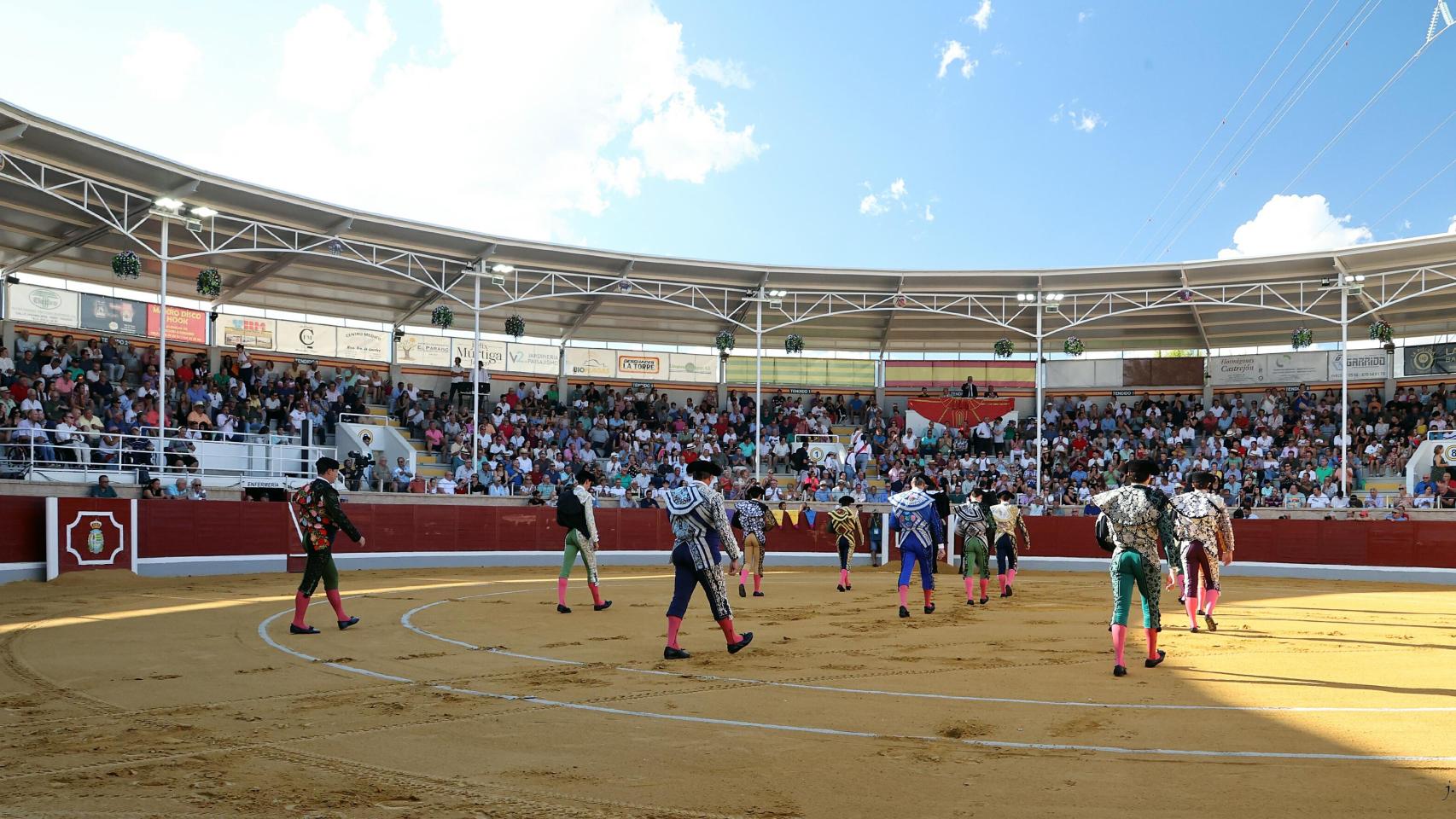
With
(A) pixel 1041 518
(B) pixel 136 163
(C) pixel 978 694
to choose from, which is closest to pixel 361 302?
(B) pixel 136 163

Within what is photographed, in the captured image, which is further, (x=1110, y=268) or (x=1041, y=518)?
(x=1110, y=268)

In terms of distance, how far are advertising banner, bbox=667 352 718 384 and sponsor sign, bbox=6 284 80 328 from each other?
17188mm

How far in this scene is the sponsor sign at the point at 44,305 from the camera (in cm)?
2647

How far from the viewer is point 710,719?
6754 millimetres

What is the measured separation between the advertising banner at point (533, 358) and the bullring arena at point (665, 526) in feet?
0.30

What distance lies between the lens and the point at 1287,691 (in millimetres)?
7871

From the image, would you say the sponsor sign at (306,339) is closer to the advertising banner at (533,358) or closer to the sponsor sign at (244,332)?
the sponsor sign at (244,332)

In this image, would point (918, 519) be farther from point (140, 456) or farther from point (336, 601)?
point (140, 456)

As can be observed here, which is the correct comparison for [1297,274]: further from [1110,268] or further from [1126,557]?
[1126,557]

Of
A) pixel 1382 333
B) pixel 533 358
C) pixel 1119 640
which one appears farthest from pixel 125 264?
pixel 1382 333

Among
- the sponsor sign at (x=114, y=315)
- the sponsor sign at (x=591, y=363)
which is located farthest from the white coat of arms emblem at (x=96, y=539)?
the sponsor sign at (x=591, y=363)

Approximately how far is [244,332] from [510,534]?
1091 cm

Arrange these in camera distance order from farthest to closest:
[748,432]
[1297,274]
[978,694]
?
[748,432], [1297,274], [978,694]

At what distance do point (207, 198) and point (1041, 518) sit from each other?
20131 mm
